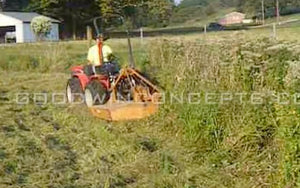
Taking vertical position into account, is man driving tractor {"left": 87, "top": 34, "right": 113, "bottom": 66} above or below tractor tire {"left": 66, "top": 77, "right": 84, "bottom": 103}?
above

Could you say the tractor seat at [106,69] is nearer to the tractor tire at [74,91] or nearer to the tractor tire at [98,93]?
the tractor tire at [98,93]

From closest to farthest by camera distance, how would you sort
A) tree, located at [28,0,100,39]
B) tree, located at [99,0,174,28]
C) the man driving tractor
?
the man driving tractor → tree, located at [99,0,174,28] → tree, located at [28,0,100,39]

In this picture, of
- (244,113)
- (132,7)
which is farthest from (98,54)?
(132,7)

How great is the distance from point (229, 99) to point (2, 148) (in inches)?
116

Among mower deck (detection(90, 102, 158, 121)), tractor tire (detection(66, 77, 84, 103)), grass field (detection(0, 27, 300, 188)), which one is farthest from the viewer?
tractor tire (detection(66, 77, 84, 103))

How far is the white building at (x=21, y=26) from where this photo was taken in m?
49.7

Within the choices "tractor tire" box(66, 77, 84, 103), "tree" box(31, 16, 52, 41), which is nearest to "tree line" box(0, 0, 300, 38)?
"tree" box(31, 16, 52, 41)

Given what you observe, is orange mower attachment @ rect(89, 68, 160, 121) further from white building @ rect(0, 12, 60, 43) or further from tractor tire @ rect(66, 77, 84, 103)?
white building @ rect(0, 12, 60, 43)

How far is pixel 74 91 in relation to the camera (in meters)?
10.9

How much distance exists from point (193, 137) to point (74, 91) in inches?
174

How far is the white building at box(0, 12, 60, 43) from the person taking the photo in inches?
1956

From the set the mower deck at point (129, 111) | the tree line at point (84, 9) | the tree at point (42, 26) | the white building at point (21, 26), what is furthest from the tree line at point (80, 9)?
the mower deck at point (129, 111)

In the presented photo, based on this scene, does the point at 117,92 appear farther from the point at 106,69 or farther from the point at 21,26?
the point at 21,26

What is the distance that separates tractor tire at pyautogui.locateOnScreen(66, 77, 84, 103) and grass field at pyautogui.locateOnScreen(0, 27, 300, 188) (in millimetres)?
1412
